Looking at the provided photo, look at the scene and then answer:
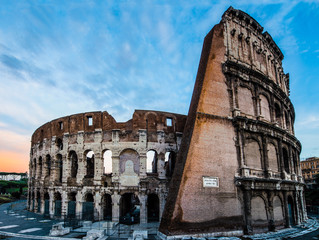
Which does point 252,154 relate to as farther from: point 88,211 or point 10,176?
point 10,176

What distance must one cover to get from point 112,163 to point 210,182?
8.96 metres

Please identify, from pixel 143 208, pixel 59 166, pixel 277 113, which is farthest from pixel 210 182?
pixel 59 166

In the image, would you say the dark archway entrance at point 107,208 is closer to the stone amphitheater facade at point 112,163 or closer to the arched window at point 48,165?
the stone amphitheater facade at point 112,163

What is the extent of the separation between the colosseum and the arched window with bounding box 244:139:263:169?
0.07 m

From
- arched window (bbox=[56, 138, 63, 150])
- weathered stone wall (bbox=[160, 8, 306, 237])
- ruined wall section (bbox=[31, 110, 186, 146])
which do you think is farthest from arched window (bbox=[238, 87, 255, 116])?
arched window (bbox=[56, 138, 63, 150])

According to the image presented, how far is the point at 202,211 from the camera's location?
12.9 m

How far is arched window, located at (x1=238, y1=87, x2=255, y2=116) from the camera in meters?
17.0

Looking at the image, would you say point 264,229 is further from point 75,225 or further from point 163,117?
point 75,225

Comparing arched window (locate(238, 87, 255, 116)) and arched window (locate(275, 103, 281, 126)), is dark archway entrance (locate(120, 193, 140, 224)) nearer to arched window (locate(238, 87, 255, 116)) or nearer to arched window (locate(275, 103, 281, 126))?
arched window (locate(238, 87, 255, 116))

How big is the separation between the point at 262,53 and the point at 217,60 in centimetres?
716

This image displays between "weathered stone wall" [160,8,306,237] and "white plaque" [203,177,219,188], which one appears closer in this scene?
"weathered stone wall" [160,8,306,237]

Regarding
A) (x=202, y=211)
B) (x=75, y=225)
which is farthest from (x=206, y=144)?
(x=75, y=225)

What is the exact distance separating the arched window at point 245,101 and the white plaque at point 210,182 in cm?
607

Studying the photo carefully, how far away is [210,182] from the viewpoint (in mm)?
13664
